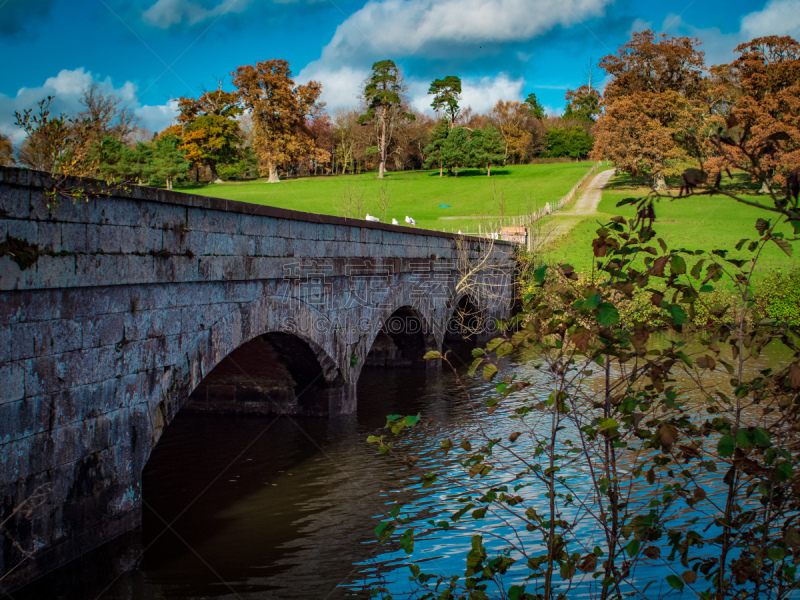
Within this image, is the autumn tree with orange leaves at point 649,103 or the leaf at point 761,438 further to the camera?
the autumn tree with orange leaves at point 649,103

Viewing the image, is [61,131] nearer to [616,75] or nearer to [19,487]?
[19,487]

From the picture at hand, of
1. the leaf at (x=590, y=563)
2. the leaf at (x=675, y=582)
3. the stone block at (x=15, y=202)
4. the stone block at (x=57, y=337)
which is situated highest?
the stone block at (x=15, y=202)

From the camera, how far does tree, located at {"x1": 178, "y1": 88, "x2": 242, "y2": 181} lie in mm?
55969

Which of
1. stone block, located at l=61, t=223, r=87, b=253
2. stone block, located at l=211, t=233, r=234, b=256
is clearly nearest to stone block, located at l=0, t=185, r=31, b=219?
stone block, located at l=61, t=223, r=87, b=253

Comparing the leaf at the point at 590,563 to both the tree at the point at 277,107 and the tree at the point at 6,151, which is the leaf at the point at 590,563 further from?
the tree at the point at 277,107

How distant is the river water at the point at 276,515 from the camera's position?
5.80 meters

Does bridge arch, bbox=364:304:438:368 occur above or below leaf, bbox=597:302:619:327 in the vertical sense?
below

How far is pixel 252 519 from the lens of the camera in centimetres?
739

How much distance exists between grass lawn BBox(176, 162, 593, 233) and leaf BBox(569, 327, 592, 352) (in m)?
33.8

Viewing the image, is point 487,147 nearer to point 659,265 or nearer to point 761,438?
point 659,265

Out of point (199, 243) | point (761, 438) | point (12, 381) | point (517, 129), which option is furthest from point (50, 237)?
point (517, 129)

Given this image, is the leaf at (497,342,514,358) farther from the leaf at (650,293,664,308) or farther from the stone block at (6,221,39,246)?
the stone block at (6,221,39,246)

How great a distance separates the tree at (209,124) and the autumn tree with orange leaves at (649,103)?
28.8m

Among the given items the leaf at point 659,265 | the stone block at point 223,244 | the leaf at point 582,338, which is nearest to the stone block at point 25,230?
the stone block at point 223,244
